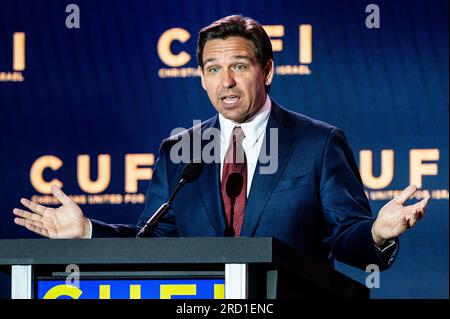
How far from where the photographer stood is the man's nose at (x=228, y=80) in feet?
10.3

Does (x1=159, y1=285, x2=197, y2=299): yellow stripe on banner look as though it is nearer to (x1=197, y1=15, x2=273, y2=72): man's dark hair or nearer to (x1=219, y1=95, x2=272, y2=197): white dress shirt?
(x1=219, y1=95, x2=272, y2=197): white dress shirt

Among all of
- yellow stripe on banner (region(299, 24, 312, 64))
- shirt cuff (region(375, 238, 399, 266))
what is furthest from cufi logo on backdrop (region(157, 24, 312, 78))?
shirt cuff (region(375, 238, 399, 266))

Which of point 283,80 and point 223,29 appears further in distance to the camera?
point 283,80

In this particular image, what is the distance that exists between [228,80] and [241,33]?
0.50 ft

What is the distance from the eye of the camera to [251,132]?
3176mm

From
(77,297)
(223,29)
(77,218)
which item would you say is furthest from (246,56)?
(77,297)

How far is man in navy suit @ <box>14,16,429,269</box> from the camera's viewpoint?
264cm

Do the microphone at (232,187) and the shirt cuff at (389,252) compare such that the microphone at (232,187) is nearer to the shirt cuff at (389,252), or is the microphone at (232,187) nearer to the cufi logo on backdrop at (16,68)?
the shirt cuff at (389,252)

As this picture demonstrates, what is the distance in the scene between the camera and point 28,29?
4.71 m

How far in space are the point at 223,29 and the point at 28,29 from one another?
5.86 feet

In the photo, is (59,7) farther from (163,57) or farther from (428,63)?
(428,63)

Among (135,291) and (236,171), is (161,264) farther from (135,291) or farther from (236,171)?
(236,171)

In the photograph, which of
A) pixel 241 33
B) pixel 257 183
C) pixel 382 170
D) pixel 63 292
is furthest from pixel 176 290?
pixel 382 170

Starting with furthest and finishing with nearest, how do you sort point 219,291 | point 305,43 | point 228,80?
1. point 305,43
2. point 228,80
3. point 219,291
